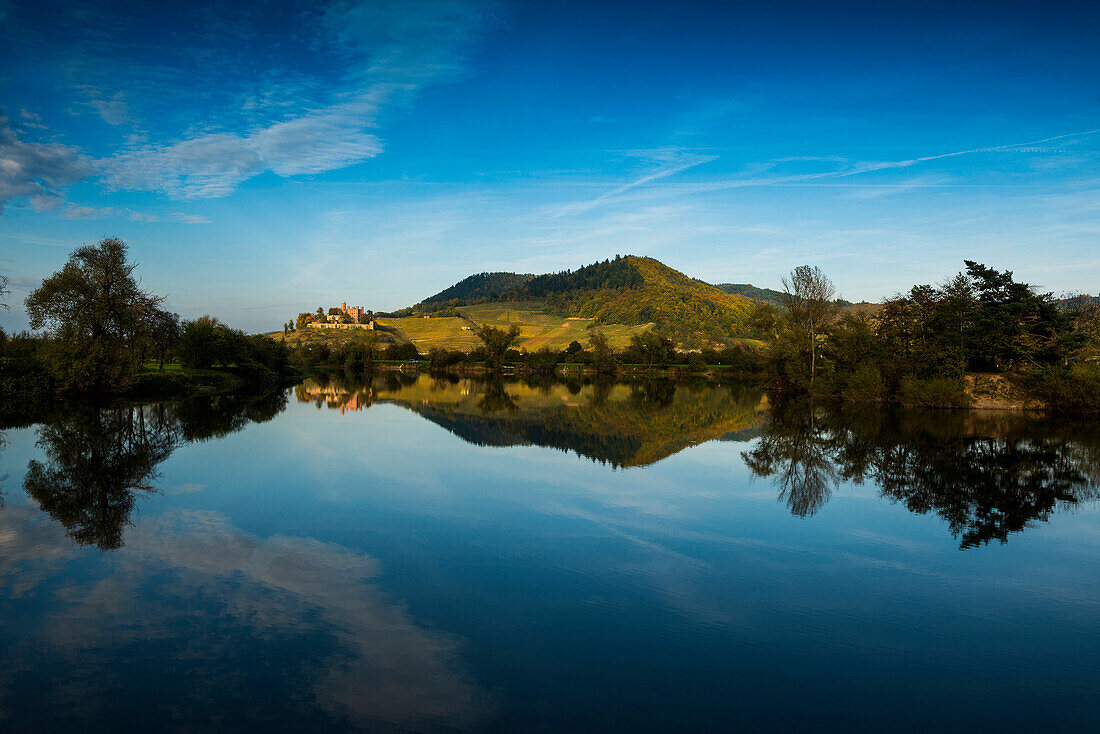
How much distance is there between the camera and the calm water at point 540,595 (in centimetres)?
511

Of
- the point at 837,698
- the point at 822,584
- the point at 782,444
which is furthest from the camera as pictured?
the point at 782,444

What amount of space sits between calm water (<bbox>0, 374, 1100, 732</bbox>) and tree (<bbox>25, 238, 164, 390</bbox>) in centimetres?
1862

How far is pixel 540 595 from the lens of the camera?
7.47m

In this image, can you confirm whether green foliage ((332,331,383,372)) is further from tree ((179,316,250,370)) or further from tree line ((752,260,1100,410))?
tree line ((752,260,1100,410))

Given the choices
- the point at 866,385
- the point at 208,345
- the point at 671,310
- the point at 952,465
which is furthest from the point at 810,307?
the point at 671,310

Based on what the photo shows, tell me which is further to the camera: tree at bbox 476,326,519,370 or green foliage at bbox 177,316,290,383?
tree at bbox 476,326,519,370

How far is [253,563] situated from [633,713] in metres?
6.20

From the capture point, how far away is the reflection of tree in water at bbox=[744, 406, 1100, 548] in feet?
40.9

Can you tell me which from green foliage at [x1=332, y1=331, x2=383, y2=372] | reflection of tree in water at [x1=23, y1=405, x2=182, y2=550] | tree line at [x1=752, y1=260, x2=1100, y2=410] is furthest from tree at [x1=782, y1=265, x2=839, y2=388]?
green foliage at [x1=332, y1=331, x2=383, y2=372]

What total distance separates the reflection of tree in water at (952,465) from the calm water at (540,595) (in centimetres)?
14

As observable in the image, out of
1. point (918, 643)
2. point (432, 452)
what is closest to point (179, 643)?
point (918, 643)

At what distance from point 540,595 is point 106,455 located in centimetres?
1514

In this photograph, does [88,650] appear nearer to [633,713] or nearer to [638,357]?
[633,713]

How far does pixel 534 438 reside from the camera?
22922 mm
